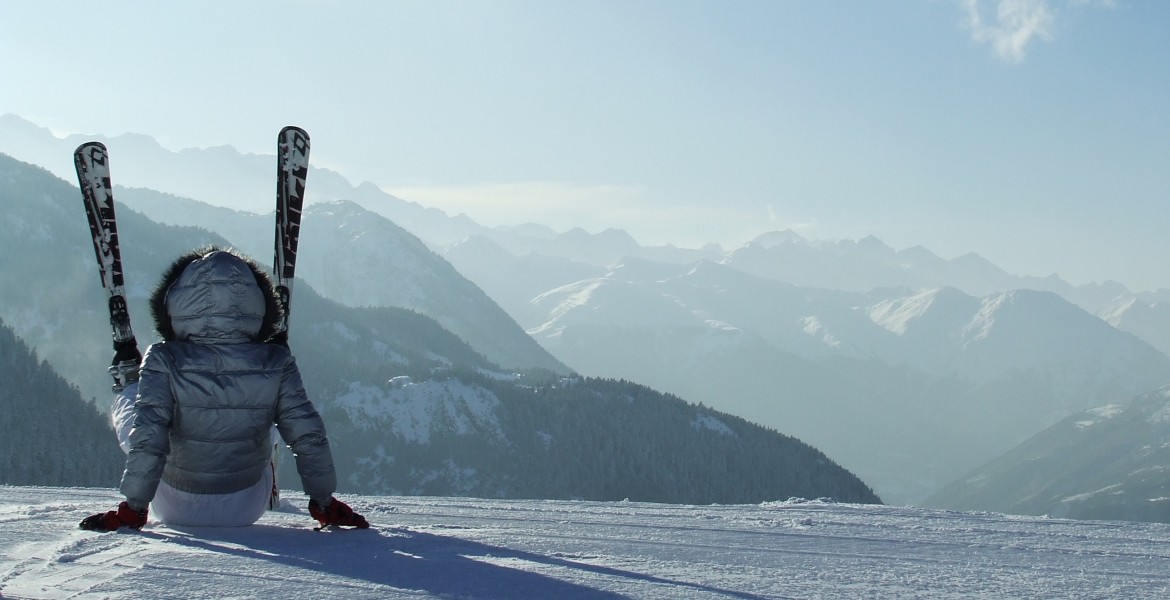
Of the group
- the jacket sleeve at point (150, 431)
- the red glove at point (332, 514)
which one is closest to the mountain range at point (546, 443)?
the red glove at point (332, 514)

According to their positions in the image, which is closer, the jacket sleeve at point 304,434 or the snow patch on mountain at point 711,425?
the jacket sleeve at point 304,434

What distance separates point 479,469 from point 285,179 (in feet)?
496

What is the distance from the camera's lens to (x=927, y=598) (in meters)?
6.80

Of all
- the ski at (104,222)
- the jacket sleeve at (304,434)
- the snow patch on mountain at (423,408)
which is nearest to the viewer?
the jacket sleeve at (304,434)

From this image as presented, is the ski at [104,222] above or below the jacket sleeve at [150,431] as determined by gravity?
above

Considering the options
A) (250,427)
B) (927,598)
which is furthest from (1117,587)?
(250,427)

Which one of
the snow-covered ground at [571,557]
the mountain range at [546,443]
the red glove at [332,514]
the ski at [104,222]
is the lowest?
the snow-covered ground at [571,557]

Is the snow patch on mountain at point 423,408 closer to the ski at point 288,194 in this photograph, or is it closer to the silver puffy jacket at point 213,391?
the ski at point 288,194

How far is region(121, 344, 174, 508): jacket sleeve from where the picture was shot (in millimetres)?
8062

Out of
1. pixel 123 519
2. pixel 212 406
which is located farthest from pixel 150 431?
pixel 123 519

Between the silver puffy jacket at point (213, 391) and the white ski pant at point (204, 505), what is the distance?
0.10 meters

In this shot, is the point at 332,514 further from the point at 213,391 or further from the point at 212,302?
the point at 212,302

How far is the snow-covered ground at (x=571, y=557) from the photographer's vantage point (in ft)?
21.0

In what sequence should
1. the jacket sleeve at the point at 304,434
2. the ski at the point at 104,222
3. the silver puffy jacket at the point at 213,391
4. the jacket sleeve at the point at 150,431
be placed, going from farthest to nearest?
the ski at the point at 104,222
the jacket sleeve at the point at 304,434
the silver puffy jacket at the point at 213,391
the jacket sleeve at the point at 150,431
